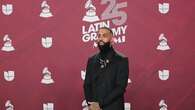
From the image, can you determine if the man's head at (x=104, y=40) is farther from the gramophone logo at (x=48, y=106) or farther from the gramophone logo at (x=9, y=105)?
the gramophone logo at (x=9, y=105)

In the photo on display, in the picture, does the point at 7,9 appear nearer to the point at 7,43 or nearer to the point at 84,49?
the point at 7,43

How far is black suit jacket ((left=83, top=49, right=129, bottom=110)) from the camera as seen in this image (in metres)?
3.62

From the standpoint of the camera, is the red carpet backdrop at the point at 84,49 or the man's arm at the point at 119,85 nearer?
the man's arm at the point at 119,85

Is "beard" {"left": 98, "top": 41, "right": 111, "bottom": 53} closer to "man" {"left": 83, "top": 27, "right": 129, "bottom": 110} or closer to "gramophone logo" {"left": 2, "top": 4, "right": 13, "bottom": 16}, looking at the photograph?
"man" {"left": 83, "top": 27, "right": 129, "bottom": 110}

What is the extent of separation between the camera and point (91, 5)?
179 inches

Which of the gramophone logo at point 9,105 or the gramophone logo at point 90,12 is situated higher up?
the gramophone logo at point 90,12

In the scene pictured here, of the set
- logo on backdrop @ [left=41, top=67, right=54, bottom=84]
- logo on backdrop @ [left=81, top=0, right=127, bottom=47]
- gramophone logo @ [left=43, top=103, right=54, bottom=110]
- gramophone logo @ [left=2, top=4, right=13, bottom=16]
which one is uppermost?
gramophone logo @ [left=2, top=4, right=13, bottom=16]

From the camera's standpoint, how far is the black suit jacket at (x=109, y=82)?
3.62m

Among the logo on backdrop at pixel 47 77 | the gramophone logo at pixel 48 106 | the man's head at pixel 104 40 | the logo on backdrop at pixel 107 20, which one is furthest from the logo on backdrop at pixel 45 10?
the man's head at pixel 104 40

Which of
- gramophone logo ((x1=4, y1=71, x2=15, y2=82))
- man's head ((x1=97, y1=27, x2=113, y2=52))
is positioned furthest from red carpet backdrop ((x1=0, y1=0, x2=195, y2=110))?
man's head ((x1=97, y1=27, x2=113, y2=52))

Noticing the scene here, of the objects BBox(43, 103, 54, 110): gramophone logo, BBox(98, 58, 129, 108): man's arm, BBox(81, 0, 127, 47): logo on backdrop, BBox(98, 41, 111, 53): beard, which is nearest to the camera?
BBox(98, 58, 129, 108): man's arm

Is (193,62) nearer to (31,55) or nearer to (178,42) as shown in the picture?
(178,42)

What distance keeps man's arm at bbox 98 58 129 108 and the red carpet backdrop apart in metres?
0.88

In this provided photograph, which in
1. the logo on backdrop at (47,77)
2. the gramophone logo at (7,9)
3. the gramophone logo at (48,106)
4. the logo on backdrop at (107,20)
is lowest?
the gramophone logo at (48,106)
